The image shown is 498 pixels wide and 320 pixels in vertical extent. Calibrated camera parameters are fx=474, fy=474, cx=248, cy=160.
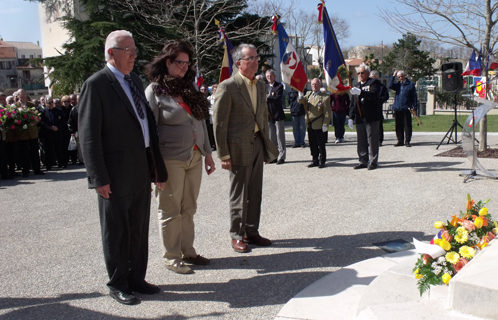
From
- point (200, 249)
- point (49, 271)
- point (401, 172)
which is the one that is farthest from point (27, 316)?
point (401, 172)

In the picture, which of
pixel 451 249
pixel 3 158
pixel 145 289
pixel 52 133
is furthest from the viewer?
pixel 52 133

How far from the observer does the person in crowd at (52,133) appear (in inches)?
471

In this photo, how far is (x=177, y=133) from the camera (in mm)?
4375

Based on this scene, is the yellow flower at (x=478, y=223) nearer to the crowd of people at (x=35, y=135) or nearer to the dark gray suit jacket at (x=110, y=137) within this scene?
the dark gray suit jacket at (x=110, y=137)

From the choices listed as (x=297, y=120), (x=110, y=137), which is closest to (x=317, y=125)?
(x=297, y=120)

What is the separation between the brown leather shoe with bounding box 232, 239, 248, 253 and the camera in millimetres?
5113

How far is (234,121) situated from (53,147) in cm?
866

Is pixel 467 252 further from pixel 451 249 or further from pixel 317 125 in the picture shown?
pixel 317 125

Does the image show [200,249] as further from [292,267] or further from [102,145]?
[102,145]

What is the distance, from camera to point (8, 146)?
1109 cm

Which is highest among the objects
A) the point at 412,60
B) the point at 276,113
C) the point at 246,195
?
the point at 412,60

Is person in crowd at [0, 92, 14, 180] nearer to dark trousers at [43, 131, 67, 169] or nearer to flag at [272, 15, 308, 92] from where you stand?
dark trousers at [43, 131, 67, 169]

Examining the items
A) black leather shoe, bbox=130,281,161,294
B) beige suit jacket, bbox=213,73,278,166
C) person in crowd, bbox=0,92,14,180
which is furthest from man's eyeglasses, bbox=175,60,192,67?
person in crowd, bbox=0,92,14,180

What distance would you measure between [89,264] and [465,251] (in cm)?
356
